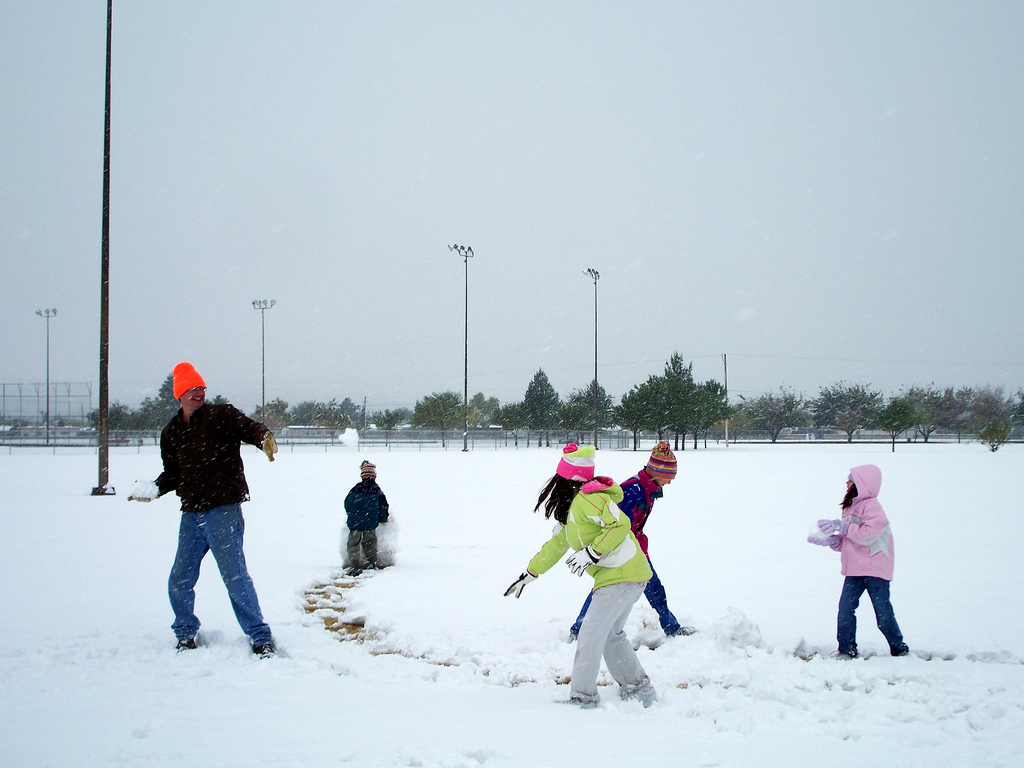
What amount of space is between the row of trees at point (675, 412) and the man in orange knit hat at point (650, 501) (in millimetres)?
45584

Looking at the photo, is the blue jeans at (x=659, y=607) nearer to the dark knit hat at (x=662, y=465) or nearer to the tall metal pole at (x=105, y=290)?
the dark knit hat at (x=662, y=465)

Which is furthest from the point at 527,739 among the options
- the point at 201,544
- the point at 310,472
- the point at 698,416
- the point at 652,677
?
the point at 698,416

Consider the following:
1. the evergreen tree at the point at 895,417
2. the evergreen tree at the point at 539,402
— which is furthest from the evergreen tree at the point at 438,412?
the evergreen tree at the point at 895,417

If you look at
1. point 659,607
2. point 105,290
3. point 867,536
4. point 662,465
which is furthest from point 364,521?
point 105,290

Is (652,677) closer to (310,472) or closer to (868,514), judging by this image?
(868,514)

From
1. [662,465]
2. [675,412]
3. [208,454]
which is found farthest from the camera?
[675,412]

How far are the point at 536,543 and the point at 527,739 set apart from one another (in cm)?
672

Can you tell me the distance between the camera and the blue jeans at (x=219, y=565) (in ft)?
15.7

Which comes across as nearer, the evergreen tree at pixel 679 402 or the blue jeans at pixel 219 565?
the blue jeans at pixel 219 565

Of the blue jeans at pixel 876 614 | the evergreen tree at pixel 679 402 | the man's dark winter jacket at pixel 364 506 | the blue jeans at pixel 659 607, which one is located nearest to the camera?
the blue jeans at pixel 876 614

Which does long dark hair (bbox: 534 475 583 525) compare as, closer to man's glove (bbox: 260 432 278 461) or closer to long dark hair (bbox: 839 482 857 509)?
man's glove (bbox: 260 432 278 461)

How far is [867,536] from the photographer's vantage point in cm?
497

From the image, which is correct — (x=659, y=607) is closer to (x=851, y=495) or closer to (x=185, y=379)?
(x=851, y=495)

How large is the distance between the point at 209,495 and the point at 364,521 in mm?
3566
